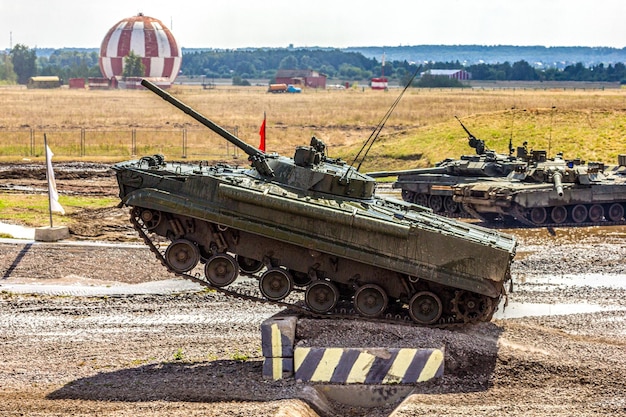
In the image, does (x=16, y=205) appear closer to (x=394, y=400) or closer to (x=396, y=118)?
(x=394, y=400)

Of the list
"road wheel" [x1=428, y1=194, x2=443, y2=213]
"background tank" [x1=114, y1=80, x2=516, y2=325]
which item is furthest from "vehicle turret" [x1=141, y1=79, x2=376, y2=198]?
"road wheel" [x1=428, y1=194, x2=443, y2=213]

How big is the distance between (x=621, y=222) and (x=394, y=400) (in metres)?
21.4

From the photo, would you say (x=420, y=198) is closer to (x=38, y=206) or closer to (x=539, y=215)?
(x=539, y=215)

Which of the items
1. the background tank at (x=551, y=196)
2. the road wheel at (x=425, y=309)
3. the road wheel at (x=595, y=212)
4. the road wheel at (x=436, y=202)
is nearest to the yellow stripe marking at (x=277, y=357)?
the road wheel at (x=425, y=309)

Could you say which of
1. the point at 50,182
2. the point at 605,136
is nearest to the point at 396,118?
the point at 605,136

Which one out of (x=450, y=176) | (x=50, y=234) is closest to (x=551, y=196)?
(x=450, y=176)

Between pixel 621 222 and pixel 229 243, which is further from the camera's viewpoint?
pixel 621 222

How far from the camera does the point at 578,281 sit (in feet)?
82.3

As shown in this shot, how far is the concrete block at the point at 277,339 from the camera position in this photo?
634 inches

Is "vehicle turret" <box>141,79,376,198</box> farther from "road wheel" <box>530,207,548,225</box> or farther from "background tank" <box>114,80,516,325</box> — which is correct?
"road wheel" <box>530,207,548,225</box>

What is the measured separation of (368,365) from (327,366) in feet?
2.05

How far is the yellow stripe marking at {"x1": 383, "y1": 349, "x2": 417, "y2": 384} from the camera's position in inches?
625

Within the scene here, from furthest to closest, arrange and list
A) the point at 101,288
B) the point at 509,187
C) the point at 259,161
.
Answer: the point at 509,187 < the point at 101,288 < the point at 259,161

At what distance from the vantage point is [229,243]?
18.4m
